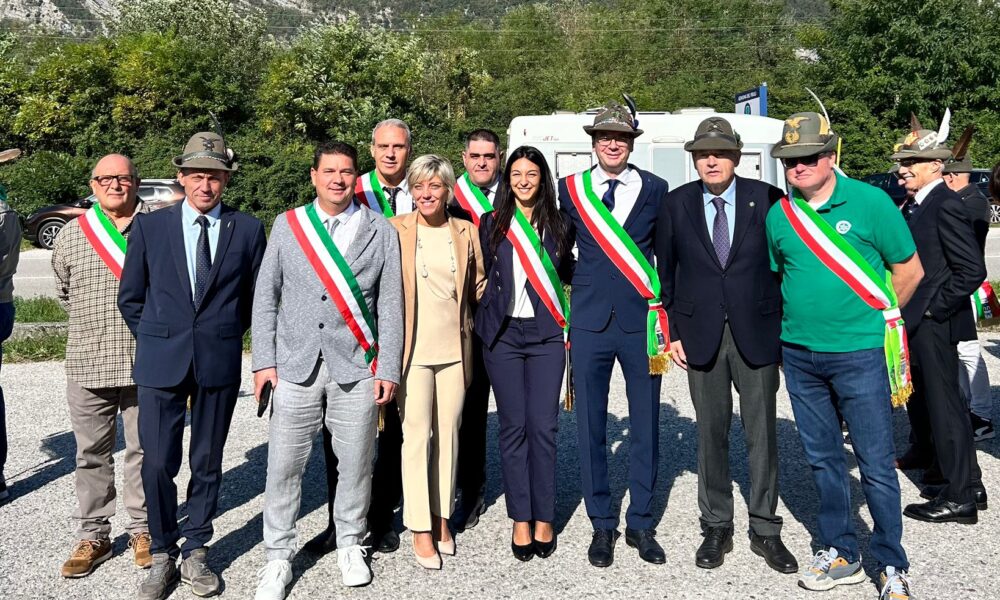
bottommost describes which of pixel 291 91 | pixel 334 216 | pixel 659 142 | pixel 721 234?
pixel 721 234

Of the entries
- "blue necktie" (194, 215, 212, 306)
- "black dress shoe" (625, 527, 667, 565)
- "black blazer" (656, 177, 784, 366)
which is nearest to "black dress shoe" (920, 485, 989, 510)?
"black blazer" (656, 177, 784, 366)

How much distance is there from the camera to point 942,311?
4.55 m

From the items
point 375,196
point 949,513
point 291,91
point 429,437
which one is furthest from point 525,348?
point 291,91

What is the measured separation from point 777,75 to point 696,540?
43359mm

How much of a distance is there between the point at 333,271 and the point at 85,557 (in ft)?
6.06

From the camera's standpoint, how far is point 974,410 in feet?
19.2

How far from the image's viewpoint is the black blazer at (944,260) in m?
4.46

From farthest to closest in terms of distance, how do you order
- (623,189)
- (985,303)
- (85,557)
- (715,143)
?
(985,303) < (623,189) < (85,557) < (715,143)

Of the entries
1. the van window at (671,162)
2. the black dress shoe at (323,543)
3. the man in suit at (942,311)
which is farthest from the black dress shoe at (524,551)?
the van window at (671,162)

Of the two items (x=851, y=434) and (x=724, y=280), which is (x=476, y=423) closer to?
(x=724, y=280)

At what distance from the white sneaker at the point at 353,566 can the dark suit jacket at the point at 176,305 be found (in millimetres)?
950

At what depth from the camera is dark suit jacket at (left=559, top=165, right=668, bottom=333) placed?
167 inches

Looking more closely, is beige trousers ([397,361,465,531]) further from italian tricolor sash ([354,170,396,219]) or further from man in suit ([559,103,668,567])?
italian tricolor sash ([354,170,396,219])

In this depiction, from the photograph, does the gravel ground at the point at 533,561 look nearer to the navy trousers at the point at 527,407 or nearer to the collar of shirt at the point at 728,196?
the navy trousers at the point at 527,407
